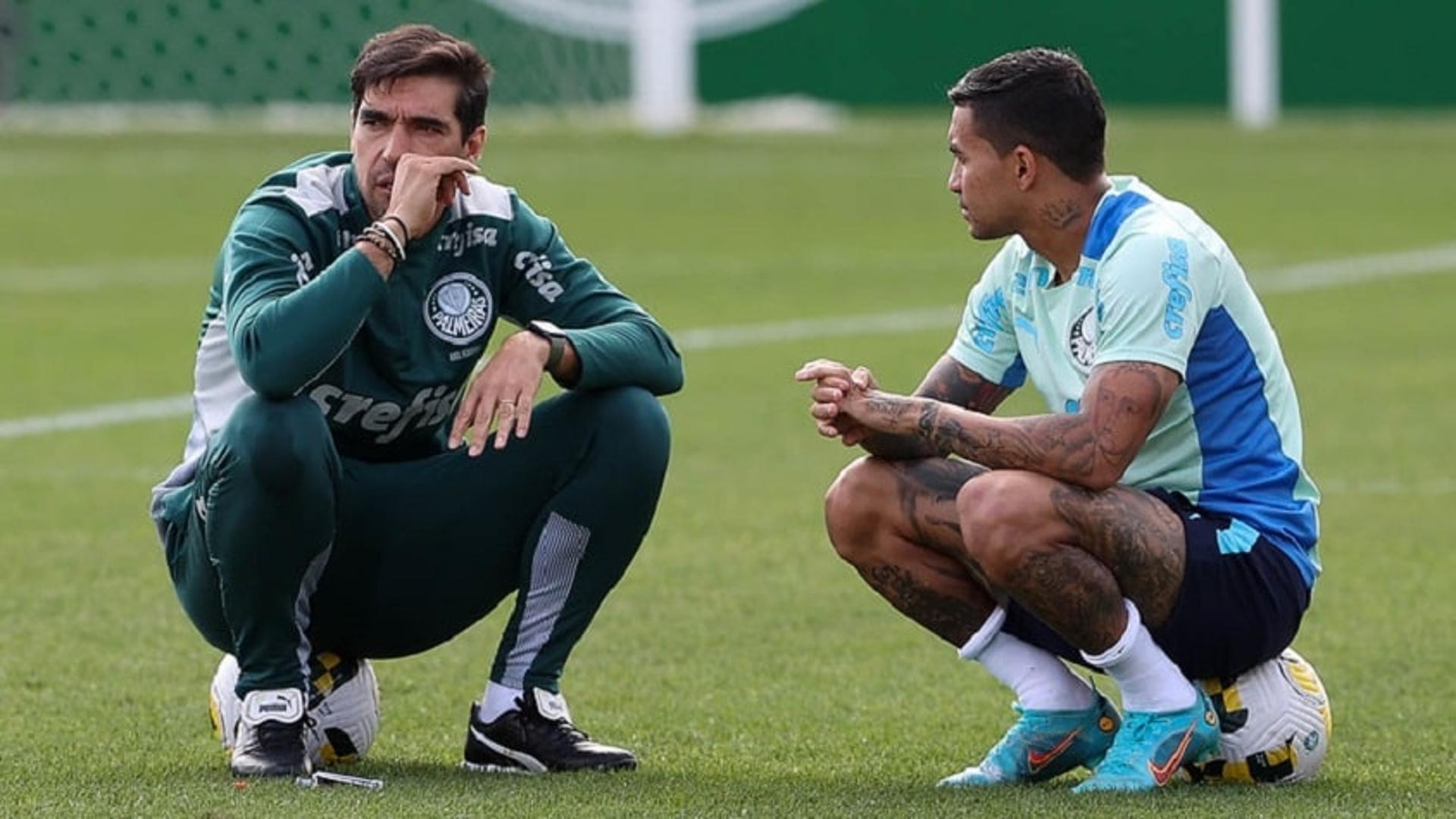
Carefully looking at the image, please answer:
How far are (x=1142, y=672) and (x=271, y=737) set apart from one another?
1.57 m

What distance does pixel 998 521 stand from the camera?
5031mm

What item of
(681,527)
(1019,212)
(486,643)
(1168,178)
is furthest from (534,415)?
(1168,178)

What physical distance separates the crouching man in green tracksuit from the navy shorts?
0.98 meters

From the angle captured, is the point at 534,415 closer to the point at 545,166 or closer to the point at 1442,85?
the point at 545,166

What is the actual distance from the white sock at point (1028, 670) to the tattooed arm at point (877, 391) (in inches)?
14.3

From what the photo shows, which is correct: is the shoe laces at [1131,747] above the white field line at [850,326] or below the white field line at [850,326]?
above

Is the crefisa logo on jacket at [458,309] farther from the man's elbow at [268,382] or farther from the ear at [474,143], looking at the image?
the man's elbow at [268,382]

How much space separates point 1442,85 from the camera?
3269 centimetres

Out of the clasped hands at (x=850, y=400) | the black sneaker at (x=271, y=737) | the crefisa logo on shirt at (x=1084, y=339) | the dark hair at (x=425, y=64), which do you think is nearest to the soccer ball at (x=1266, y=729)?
the crefisa logo on shirt at (x=1084, y=339)

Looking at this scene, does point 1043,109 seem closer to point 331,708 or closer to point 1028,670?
point 1028,670

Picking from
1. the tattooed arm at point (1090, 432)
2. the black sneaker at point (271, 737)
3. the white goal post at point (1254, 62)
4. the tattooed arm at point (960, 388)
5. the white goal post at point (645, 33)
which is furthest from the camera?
the white goal post at point (1254, 62)

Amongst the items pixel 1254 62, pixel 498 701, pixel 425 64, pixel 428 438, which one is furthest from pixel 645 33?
pixel 498 701

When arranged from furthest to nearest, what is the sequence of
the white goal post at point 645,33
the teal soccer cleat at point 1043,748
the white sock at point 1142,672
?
the white goal post at point 645,33
the teal soccer cleat at point 1043,748
the white sock at point 1142,672

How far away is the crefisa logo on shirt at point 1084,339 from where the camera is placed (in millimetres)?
5219
